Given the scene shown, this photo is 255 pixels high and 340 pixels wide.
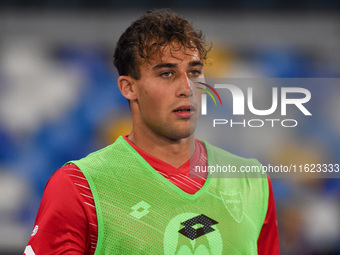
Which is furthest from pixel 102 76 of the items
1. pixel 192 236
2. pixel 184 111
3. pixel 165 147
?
pixel 192 236

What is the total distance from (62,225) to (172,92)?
63cm

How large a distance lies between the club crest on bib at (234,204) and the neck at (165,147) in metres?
0.22

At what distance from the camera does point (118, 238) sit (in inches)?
72.4

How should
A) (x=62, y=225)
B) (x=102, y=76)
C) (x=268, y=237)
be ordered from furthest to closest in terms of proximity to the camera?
(x=102, y=76), (x=268, y=237), (x=62, y=225)

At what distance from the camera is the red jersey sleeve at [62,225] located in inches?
70.2

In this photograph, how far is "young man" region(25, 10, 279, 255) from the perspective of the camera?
72.1 inches

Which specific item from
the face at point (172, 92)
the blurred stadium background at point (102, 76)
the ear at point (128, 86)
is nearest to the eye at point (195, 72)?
the face at point (172, 92)

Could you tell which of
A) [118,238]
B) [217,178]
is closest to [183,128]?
[217,178]

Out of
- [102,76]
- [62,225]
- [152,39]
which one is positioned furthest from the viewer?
[102,76]

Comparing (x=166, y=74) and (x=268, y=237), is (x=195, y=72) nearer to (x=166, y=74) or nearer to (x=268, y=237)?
(x=166, y=74)

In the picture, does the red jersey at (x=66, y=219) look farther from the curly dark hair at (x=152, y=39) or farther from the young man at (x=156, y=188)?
the curly dark hair at (x=152, y=39)

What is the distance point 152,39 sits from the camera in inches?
79.8

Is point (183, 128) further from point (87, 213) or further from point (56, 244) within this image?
point (56, 244)

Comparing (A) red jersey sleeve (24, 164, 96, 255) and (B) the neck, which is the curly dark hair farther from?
(A) red jersey sleeve (24, 164, 96, 255)
